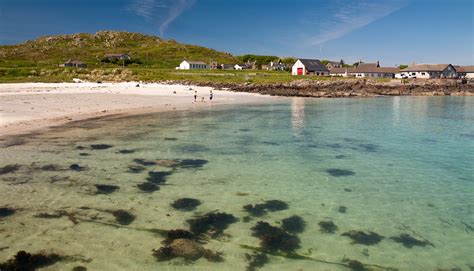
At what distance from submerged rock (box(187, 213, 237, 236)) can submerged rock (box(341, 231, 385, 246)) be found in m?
3.63

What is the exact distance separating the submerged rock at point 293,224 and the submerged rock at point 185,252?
104 inches

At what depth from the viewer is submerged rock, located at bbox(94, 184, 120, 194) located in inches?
557

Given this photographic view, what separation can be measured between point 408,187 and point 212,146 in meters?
12.2

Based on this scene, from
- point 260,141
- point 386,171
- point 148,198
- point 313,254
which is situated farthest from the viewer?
point 260,141

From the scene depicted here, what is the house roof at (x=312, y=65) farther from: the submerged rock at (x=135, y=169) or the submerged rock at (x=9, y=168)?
the submerged rock at (x=9, y=168)

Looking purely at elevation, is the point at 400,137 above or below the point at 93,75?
below

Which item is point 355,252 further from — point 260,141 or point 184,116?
point 184,116

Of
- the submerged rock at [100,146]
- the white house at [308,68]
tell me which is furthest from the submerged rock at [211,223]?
the white house at [308,68]

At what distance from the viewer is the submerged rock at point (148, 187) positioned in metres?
14.5

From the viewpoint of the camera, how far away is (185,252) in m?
9.48

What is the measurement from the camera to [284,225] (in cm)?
1140

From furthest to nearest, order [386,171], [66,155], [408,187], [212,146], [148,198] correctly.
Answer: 1. [212,146]
2. [66,155]
3. [386,171]
4. [408,187]
5. [148,198]

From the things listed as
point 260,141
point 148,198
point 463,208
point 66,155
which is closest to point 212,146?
point 260,141

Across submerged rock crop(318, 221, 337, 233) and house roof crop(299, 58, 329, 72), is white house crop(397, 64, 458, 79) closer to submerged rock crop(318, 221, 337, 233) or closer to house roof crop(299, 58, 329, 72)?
house roof crop(299, 58, 329, 72)
